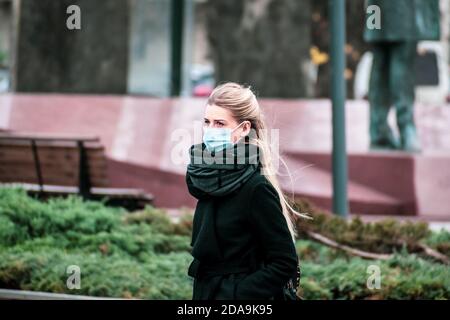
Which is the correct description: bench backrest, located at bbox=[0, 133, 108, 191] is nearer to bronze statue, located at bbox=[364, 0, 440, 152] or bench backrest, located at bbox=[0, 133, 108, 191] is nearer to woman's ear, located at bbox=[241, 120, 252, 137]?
bronze statue, located at bbox=[364, 0, 440, 152]

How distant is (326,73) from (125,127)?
12.2 m

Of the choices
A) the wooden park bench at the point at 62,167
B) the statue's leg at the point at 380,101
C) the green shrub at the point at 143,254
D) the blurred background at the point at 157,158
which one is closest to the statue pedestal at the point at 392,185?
the blurred background at the point at 157,158

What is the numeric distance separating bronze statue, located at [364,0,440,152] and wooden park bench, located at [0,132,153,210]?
125 inches

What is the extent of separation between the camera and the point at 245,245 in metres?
4.26

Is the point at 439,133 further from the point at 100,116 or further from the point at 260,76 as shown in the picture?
the point at 100,116

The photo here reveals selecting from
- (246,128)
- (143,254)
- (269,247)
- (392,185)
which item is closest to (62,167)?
(143,254)

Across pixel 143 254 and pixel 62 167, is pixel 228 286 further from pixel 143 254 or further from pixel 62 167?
pixel 62 167

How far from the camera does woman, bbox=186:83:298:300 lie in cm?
421

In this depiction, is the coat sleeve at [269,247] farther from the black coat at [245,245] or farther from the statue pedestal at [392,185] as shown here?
the statue pedestal at [392,185]

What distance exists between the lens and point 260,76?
15.5 m

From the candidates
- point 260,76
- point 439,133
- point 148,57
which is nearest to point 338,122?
point 439,133

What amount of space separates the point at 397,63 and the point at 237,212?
8469 millimetres

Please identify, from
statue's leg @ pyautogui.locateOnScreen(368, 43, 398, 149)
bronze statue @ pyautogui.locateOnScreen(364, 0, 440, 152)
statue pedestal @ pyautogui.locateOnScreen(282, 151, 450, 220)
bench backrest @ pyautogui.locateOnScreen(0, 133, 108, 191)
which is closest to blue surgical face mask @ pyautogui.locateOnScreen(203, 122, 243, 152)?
bench backrest @ pyautogui.locateOnScreen(0, 133, 108, 191)
